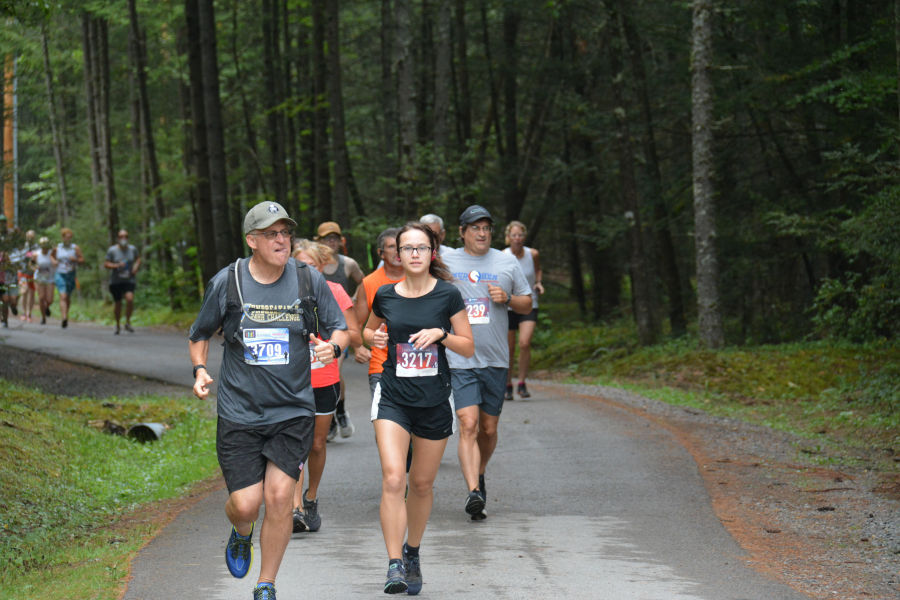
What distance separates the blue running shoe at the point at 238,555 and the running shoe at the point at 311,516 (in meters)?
2.20

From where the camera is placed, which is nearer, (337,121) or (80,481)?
(80,481)


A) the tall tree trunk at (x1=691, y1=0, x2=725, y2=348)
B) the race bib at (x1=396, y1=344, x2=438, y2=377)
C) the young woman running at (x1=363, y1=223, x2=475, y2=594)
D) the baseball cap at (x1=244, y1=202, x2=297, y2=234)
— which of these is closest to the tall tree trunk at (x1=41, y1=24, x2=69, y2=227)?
the tall tree trunk at (x1=691, y1=0, x2=725, y2=348)

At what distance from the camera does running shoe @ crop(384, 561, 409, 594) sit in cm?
612

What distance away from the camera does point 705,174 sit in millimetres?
19531

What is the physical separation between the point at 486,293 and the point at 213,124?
18176 mm

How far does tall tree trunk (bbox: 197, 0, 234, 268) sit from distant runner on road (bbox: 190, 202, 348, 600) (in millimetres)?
20573

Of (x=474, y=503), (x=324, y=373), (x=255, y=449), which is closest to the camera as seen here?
(x=255, y=449)

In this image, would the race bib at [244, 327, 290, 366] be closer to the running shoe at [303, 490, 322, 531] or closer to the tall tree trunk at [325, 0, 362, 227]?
the running shoe at [303, 490, 322, 531]

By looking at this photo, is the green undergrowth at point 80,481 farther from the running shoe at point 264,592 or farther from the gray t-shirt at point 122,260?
the gray t-shirt at point 122,260

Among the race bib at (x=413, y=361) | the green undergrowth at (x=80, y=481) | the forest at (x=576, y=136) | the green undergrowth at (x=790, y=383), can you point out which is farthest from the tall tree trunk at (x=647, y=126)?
the race bib at (x=413, y=361)

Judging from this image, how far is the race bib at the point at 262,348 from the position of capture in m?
5.86

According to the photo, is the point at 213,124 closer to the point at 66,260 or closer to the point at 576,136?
the point at 66,260

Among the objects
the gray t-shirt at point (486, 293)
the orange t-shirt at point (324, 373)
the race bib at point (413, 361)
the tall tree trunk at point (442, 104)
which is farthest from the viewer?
the tall tree trunk at point (442, 104)

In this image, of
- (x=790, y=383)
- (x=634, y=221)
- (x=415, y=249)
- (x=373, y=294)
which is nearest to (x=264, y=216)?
(x=415, y=249)
